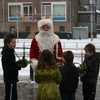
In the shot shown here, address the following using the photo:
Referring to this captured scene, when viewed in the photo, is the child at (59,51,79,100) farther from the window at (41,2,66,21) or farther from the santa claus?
the window at (41,2,66,21)

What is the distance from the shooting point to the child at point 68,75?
558 centimetres

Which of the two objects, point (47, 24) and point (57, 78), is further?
point (47, 24)

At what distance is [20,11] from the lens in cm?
4744

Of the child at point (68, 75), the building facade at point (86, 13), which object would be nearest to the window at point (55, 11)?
the building facade at point (86, 13)

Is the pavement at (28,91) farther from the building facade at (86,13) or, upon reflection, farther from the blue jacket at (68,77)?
the building facade at (86,13)

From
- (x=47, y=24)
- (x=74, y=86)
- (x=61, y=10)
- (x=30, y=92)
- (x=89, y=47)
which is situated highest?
(x=61, y=10)

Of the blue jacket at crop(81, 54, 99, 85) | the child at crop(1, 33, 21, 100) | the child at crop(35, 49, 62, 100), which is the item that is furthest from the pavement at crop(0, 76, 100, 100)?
the child at crop(35, 49, 62, 100)

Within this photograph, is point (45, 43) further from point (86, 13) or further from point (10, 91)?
point (86, 13)

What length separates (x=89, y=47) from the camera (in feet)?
20.2

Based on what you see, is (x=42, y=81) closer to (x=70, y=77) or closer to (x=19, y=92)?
(x=70, y=77)

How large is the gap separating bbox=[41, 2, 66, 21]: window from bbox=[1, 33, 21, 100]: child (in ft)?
133

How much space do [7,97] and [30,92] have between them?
2.21 metres

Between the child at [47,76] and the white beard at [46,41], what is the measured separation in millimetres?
1686

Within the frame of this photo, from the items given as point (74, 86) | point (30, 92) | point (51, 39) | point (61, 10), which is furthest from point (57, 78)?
point (61, 10)
